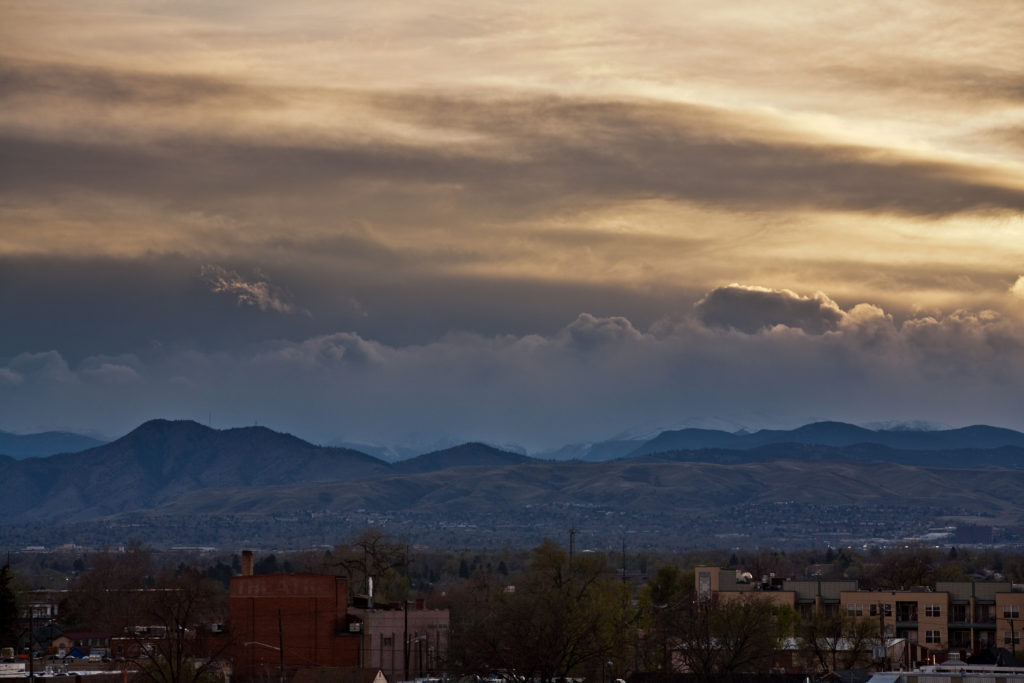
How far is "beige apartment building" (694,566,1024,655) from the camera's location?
545ft

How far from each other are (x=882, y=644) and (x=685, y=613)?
52.3ft

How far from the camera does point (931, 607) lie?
170 metres

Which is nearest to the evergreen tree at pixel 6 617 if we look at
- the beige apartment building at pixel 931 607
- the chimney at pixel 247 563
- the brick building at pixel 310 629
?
the chimney at pixel 247 563

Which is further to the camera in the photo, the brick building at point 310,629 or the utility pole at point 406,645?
the utility pole at point 406,645

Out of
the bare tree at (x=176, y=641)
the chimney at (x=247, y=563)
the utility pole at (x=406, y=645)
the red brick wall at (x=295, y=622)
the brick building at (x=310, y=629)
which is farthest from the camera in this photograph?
the chimney at (x=247, y=563)

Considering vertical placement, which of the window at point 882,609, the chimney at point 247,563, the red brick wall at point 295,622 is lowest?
the window at point 882,609

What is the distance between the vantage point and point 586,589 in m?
149

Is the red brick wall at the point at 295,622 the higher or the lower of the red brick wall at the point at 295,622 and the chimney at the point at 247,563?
the lower

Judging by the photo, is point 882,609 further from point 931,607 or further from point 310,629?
point 310,629

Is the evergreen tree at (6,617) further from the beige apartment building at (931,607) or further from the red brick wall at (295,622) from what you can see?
the beige apartment building at (931,607)

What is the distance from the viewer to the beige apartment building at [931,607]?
166250 millimetres

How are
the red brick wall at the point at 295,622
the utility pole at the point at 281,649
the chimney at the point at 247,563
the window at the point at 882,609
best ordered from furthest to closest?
the window at the point at 882,609 → the chimney at the point at 247,563 → the red brick wall at the point at 295,622 → the utility pole at the point at 281,649

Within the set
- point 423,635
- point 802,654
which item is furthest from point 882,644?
point 423,635

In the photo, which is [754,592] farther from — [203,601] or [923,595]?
[203,601]
